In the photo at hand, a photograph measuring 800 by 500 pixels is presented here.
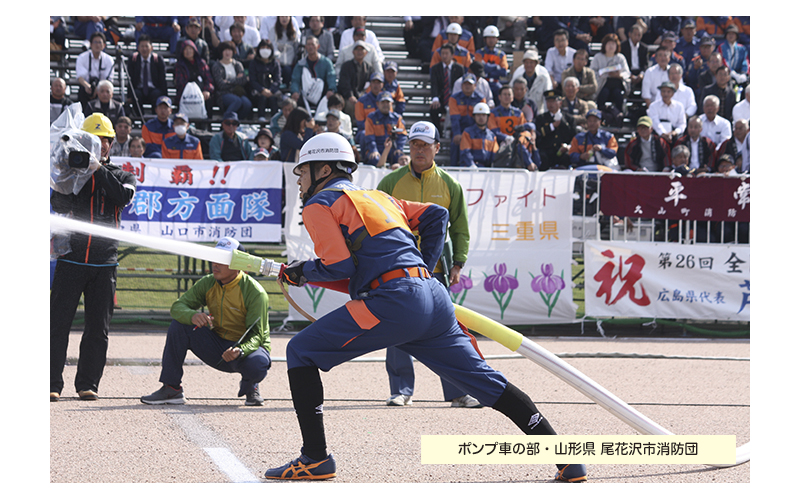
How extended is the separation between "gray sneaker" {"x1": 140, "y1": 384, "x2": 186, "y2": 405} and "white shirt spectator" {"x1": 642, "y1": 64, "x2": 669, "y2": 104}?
437 inches

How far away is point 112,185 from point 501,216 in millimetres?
6270

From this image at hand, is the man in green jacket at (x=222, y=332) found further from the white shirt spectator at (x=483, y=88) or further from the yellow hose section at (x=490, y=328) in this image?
the white shirt spectator at (x=483, y=88)

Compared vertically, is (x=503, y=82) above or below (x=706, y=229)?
above

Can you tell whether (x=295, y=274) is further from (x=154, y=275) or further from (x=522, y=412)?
(x=154, y=275)

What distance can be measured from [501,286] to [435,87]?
14.9 ft

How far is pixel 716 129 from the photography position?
1323cm

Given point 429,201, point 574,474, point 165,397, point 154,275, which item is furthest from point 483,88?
point 574,474

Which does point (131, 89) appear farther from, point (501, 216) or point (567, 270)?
point (567, 270)

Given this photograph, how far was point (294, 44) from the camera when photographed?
48.2 ft

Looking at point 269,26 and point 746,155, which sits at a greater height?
point 269,26

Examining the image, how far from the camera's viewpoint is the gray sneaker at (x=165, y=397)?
6.20 meters

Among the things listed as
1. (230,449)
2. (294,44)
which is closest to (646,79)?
(294,44)

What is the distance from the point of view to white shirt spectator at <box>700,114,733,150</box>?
43.2ft

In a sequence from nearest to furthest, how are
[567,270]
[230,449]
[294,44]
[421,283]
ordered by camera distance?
[421,283] → [230,449] → [567,270] → [294,44]
